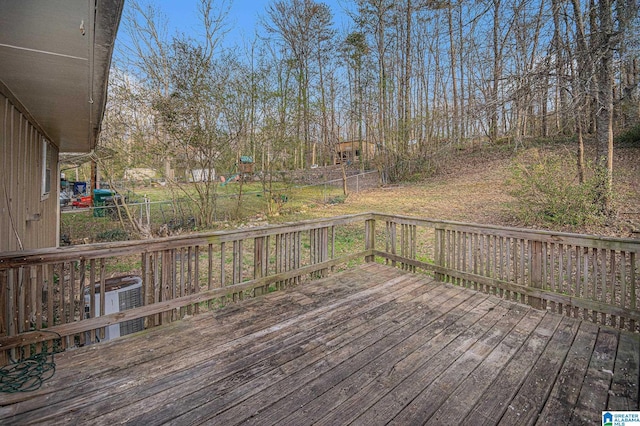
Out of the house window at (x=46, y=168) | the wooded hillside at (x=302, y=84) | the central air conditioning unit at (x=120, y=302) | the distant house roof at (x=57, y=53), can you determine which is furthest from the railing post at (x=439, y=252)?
the house window at (x=46, y=168)

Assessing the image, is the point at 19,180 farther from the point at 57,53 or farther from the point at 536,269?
the point at 536,269

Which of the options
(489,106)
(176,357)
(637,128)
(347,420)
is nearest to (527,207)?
(489,106)

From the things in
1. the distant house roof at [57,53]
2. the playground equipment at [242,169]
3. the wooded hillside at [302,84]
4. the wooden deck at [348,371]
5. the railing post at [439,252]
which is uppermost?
the wooded hillside at [302,84]

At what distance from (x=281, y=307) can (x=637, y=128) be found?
51.5ft

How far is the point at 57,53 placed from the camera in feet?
5.88

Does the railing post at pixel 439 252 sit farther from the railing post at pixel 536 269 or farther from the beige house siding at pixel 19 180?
the beige house siding at pixel 19 180

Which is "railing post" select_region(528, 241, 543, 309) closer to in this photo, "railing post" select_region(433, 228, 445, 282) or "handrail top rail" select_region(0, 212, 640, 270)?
"handrail top rail" select_region(0, 212, 640, 270)

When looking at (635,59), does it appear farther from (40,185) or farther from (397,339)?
(40,185)

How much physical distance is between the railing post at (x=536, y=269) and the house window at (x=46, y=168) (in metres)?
6.35

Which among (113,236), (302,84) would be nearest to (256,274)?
(113,236)

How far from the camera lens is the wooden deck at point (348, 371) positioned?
161 centimetres

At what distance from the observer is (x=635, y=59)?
4328mm

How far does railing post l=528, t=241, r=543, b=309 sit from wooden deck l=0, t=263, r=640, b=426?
0.16m

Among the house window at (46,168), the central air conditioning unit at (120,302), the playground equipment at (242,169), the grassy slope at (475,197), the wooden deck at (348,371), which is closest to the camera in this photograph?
the wooden deck at (348,371)
